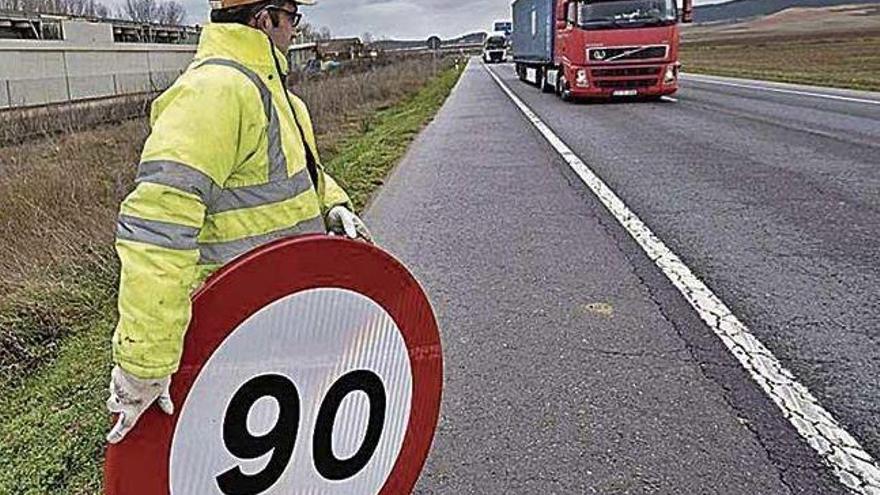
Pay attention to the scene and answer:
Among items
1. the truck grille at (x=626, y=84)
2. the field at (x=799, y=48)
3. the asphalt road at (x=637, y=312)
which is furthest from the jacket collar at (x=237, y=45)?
the field at (x=799, y=48)

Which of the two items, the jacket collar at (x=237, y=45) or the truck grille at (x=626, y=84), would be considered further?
the truck grille at (x=626, y=84)

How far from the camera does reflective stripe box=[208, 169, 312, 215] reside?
1763 millimetres

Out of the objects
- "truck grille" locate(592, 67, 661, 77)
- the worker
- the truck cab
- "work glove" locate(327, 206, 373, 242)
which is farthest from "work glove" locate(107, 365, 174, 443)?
the truck cab

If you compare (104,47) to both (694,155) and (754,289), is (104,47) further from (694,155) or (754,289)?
(754,289)

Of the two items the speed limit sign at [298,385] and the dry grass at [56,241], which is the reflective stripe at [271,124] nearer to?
the speed limit sign at [298,385]

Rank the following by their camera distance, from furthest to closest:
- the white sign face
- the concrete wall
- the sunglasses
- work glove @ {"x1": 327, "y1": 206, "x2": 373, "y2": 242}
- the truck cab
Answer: the truck cab < the concrete wall < work glove @ {"x1": 327, "y1": 206, "x2": 373, "y2": 242} < the sunglasses < the white sign face

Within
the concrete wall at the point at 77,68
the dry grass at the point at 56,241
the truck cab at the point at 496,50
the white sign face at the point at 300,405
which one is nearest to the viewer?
the white sign face at the point at 300,405

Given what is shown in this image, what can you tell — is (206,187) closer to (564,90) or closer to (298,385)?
(298,385)

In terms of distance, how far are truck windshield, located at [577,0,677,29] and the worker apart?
17.8 m

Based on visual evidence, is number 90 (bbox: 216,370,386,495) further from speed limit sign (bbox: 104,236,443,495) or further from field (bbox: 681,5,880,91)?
field (bbox: 681,5,880,91)

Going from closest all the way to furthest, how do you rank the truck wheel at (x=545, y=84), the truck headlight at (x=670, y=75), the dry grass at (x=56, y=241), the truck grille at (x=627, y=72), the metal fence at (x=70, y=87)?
the dry grass at (x=56, y=241), the truck grille at (x=627, y=72), the truck headlight at (x=670, y=75), the truck wheel at (x=545, y=84), the metal fence at (x=70, y=87)

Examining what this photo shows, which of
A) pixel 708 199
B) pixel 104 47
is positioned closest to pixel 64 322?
pixel 708 199

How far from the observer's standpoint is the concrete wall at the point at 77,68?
39.2m

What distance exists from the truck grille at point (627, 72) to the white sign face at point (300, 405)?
1816cm
